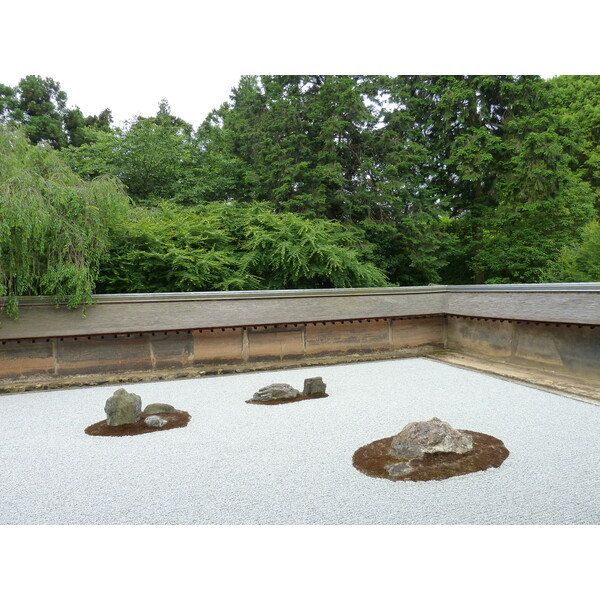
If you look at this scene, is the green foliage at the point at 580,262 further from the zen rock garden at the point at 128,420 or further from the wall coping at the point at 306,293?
the zen rock garden at the point at 128,420

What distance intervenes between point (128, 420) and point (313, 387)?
2277mm

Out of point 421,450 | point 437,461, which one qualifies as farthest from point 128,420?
point 437,461

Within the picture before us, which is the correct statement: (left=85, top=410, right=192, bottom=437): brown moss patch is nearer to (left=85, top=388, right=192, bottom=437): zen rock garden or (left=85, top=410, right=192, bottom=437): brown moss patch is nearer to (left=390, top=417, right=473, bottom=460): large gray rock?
(left=85, top=388, right=192, bottom=437): zen rock garden

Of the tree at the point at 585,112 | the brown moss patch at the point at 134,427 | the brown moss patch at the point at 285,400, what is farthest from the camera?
the tree at the point at 585,112

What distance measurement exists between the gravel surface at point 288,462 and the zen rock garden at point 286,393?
7.0 inches

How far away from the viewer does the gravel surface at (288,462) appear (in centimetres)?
298

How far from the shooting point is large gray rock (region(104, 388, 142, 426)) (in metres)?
4.92

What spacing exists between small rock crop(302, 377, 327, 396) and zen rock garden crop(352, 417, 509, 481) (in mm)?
1874

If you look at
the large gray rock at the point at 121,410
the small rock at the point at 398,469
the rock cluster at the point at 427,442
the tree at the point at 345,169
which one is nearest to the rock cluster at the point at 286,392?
the large gray rock at the point at 121,410

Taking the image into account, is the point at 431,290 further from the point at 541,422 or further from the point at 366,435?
the point at 366,435

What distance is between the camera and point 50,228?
247 inches

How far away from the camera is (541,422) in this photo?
15.5 ft

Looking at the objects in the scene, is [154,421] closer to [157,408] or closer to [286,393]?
[157,408]

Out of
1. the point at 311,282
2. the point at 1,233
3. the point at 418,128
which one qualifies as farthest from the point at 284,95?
the point at 1,233
